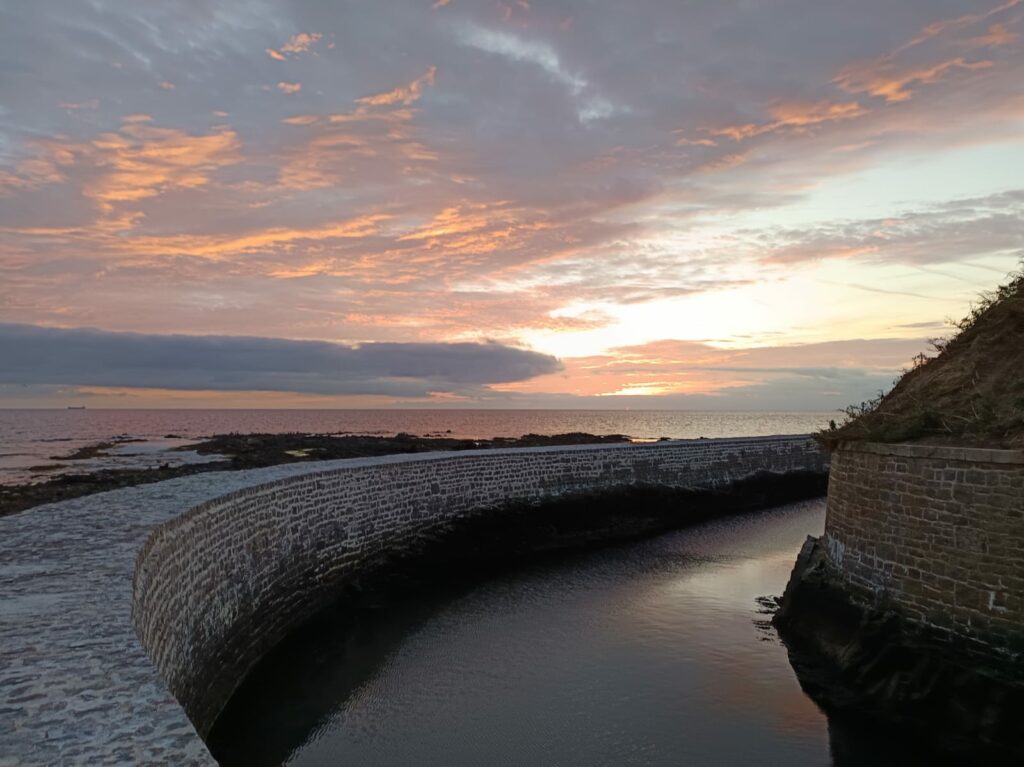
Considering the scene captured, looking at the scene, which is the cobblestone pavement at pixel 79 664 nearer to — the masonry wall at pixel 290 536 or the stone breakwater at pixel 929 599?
the masonry wall at pixel 290 536

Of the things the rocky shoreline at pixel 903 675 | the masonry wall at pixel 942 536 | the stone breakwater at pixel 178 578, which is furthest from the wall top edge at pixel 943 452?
the stone breakwater at pixel 178 578

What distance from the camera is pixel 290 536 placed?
1304 centimetres

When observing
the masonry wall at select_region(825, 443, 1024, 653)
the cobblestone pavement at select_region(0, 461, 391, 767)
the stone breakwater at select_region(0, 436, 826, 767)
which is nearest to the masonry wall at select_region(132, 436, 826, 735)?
the stone breakwater at select_region(0, 436, 826, 767)

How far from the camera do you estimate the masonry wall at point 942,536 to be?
833 cm

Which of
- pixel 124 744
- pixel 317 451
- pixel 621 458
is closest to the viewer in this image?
pixel 124 744

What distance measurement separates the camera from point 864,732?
8.87m

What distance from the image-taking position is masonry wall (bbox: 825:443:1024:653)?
8.33 meters

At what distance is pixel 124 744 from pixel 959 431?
984cm

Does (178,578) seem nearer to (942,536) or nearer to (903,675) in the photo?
(903,675)

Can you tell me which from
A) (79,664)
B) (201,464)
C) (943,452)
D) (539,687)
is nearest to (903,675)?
(943,452)

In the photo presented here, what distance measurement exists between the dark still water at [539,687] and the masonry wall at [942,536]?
71.0 inches

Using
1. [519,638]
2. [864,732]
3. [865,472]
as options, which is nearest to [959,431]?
[865,472]

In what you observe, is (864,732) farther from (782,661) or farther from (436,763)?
(436,763)

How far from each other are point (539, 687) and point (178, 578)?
4.88 metres
